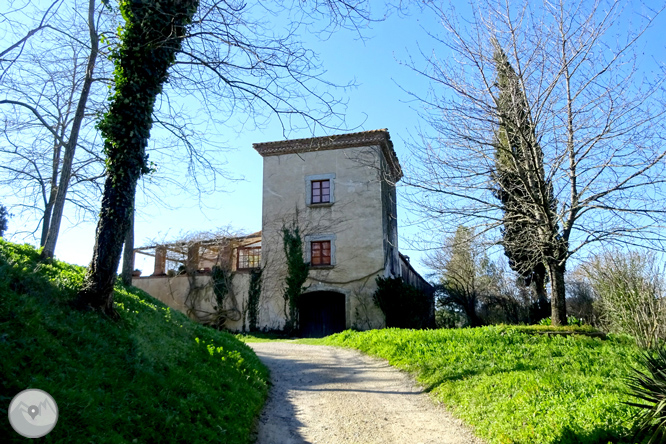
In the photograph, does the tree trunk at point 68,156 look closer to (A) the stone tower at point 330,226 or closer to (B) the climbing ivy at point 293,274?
(A) the stone tower at point 330,226

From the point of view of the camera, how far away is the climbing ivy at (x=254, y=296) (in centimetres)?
2062

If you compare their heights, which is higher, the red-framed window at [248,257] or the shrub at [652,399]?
the red-framed window at [248,257]

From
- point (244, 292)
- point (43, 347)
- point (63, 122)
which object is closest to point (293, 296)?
point (244, 292)

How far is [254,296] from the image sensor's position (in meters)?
20.8

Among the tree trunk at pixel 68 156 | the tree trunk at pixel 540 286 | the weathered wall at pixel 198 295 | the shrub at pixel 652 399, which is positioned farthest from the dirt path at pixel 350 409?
the tree trunk at pixel 540 286

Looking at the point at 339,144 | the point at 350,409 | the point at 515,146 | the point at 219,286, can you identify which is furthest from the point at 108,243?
the point at 339,144

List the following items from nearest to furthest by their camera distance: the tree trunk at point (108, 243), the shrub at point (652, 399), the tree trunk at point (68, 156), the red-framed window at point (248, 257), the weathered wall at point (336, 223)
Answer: the shrub at point (652, 399) → the tree trunk at point (108, 243) → the tree trunk at point (68, 156) → the weathered wall at point (336, 223) → the red-framed window at point (248, 257)

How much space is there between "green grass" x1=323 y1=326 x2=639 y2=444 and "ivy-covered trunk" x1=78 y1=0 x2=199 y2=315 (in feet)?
17.2

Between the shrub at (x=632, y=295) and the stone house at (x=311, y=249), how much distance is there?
926 cm

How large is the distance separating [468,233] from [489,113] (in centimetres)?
332

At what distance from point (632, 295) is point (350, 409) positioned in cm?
806

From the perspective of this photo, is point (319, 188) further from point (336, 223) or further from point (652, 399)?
point (652, 399)

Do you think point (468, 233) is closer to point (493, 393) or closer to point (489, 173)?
point (489, 173)

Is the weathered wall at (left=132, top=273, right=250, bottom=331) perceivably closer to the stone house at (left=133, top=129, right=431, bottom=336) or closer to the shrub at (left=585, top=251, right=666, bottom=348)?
the stone house at (left=133, top=129, right=431, bottom=336)
